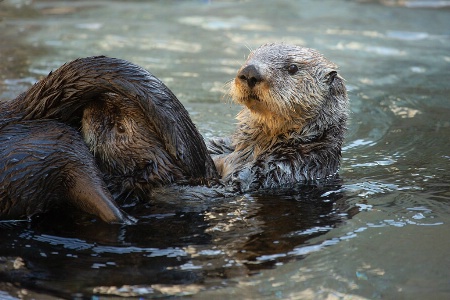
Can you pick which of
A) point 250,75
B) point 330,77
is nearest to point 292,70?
point 330,77

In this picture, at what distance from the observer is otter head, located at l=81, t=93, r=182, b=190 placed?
4.07 m

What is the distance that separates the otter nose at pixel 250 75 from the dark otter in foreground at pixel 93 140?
587 mm

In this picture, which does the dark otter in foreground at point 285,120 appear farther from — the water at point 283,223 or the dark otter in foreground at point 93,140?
the dark otter in foreground at point 93,140

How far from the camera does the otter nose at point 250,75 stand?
451 cm

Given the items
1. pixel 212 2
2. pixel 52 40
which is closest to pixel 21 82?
pixel 52 40

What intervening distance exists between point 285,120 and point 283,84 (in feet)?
0.80

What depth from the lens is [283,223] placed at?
4.00 meters

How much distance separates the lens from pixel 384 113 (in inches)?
264

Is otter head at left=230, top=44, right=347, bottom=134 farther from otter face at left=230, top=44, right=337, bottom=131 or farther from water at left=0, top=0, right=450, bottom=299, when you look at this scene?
water at left=0, top=0, right=450, bottom=299

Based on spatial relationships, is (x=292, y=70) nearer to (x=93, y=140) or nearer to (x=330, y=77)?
(x=330, y=77)

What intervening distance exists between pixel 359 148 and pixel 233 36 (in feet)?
14.4

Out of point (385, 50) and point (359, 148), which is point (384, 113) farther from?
point (385, 50)

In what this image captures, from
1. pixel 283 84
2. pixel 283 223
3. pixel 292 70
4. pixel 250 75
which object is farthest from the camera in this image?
pixel 292 70

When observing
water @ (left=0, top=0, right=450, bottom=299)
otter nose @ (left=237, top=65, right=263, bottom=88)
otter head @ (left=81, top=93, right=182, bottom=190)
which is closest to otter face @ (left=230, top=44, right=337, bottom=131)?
otter nose @ (left=237, top=65, right=263, bottom=88)
